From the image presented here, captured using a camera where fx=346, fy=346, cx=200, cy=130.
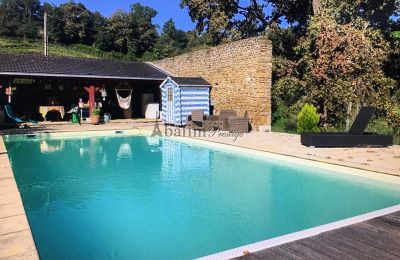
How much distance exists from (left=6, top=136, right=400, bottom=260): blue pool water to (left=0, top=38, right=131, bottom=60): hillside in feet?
153

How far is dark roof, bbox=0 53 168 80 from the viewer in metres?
16.9

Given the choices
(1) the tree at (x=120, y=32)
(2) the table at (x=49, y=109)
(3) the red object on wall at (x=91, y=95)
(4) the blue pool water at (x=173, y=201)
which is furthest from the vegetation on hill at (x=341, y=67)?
(1) the tree at (x=120, y=32)

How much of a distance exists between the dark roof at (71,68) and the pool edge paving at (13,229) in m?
13.1


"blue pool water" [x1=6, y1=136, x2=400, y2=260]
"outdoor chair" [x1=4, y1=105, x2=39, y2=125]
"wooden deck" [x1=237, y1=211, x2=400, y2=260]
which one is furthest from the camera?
"outdoor chair" [x1=4, y1=105, x2=39, y2=125]

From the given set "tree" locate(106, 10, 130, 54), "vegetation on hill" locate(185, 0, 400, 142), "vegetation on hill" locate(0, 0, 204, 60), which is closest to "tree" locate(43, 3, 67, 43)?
"vegetation on hill" locate(0, 0, 204, 60)

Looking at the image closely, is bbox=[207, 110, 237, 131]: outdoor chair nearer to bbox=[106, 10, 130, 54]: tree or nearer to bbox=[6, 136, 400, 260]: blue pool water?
bbox=[6, 136, 400, 260]: blue pool water

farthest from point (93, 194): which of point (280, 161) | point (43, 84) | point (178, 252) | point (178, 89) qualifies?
point (43, 84)

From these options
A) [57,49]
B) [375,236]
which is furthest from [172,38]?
[375,236]

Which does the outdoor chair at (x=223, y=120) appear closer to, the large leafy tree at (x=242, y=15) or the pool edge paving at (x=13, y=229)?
the large leafy tree at (x=242, y=15)

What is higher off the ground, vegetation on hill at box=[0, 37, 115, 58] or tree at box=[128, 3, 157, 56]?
tree at box=[128, 3, 157, 56]

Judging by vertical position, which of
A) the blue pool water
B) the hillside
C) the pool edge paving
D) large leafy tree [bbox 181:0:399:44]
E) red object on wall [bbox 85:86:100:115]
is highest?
the hillside

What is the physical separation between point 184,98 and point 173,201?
10554mm

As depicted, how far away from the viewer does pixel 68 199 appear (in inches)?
242

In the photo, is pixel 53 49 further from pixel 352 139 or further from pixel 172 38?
pixel 352 139
